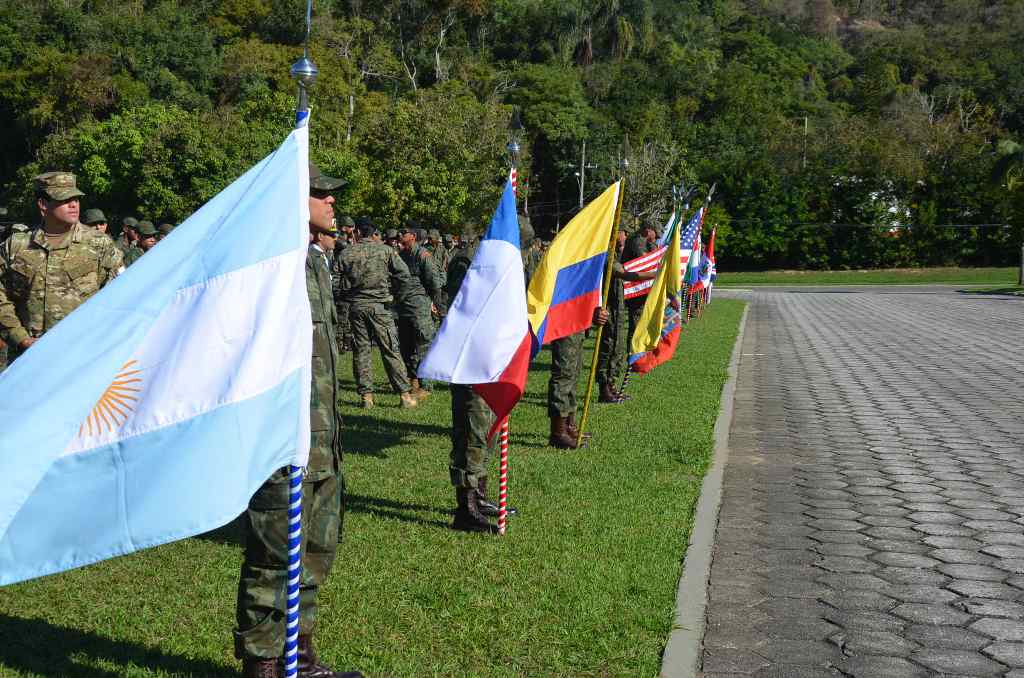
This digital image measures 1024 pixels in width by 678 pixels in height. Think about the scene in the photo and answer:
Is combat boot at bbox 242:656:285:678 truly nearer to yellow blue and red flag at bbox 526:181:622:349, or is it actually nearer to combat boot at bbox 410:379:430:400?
yellow blue and red flag at bbox 526:181:622:349

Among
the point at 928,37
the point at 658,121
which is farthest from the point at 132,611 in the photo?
the point at 928,37

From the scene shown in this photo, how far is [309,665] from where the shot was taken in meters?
4.37

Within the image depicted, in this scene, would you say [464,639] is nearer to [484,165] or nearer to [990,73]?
[484,165]

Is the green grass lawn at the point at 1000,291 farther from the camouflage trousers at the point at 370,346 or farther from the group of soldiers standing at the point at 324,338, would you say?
the camouflage trousers at the point at 370,346

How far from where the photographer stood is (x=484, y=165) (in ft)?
148

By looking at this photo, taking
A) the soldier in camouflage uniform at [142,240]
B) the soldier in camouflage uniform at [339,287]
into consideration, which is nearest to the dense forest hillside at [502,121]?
the soldier in camouflage uniform at [339,287]

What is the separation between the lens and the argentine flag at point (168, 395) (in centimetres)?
314

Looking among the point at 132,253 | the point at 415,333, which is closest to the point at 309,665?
the point at 415,333

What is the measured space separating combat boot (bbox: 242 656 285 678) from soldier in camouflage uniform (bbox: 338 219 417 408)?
8.08m

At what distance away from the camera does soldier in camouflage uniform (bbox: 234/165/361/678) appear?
160 inches

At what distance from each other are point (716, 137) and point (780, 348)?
5575 centimetres

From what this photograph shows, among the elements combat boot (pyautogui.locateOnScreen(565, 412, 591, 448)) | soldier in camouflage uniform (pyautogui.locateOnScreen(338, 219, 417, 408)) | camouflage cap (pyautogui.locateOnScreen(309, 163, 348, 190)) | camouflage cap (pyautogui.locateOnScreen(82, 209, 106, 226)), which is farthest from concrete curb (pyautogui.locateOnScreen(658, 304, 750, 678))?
camouflage cap (pyautogui.locateOnScreen(82, 209, 106, 226))

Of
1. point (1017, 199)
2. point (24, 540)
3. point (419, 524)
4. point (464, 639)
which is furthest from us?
point (1017, 199)

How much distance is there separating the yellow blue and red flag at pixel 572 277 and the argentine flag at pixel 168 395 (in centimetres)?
436
